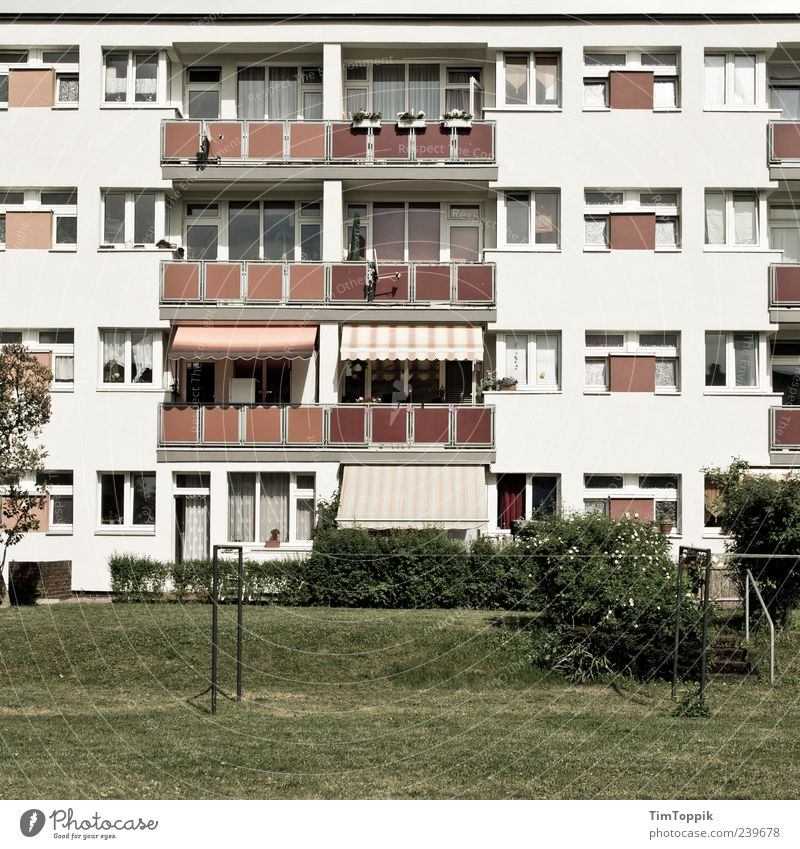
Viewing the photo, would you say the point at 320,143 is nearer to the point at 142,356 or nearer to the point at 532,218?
the point at 532,218

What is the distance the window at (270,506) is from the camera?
29844mm

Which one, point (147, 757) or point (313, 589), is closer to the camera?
point (147, 757)

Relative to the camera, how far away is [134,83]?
99.8 feet

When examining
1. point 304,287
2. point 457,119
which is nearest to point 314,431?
point 304,287

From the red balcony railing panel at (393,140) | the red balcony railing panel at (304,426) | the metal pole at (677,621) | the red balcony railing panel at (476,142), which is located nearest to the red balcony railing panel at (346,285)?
the red balcony railing panel at (304,426)

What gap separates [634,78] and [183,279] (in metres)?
11.4

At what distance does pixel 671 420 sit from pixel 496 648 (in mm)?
11598

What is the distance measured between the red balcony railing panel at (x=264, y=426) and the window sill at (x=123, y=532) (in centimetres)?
313

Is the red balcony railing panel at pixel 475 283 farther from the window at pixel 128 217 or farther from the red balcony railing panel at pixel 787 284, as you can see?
the window at pixel 128 217

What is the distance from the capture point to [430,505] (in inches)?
1131

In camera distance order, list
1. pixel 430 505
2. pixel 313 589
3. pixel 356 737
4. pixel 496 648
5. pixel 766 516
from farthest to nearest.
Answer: pixel 430 505, pixel 313 589, pixel 766 516, pixel 496 648, pixel 356 737

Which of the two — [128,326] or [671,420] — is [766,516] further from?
[128,326]
